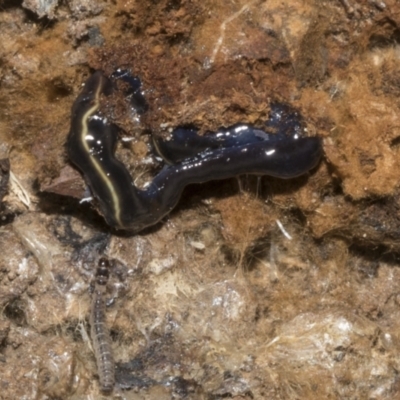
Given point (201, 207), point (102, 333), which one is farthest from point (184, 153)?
point (102, 333)

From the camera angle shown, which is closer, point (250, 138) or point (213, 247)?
point (250, 138)

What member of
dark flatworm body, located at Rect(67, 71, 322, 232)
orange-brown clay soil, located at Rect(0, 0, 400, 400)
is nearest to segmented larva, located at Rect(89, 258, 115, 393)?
orange-brown clay soil, located at Rect(0, 0, 400, 400)

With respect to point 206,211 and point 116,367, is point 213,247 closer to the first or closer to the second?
point 206,211

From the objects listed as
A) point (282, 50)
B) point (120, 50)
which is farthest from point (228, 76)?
point (120, 50)

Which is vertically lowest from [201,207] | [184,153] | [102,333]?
[102,333]

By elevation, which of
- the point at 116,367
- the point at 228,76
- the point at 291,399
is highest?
the point at 228,76

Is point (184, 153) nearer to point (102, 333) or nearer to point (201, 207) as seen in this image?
point (201, 207)
